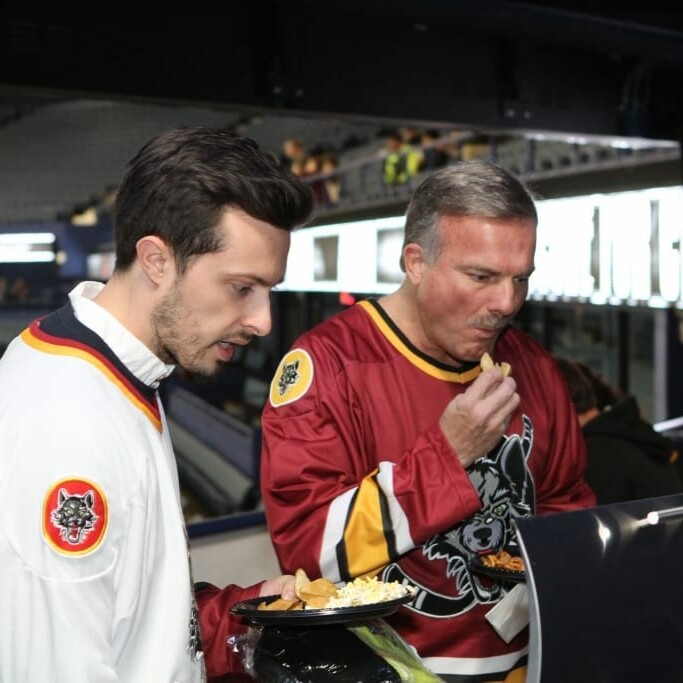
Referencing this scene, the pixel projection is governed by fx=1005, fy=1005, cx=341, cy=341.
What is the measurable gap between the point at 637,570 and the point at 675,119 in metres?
3.63

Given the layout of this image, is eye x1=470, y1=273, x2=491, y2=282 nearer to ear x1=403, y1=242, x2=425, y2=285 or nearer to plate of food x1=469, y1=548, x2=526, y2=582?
ear x1=403, y1=242, x2=425, y2=285

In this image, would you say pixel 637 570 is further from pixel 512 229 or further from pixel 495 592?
pixel 512 229

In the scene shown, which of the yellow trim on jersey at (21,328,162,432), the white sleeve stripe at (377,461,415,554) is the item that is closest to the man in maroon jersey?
the white sleeve stripe at (377,461,415,554)

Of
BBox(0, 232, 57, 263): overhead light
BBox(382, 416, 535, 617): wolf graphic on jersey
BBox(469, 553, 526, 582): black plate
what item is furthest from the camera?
BBox(0, 232, 57, 263): overhead light

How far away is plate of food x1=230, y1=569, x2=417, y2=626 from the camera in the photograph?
133 cm

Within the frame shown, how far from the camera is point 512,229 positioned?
1.84 metres

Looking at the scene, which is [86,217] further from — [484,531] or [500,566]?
[500,566]

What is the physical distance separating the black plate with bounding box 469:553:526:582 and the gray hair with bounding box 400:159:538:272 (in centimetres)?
57

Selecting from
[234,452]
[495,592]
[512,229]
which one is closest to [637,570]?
[495,592]

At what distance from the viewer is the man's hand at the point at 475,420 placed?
1693mm

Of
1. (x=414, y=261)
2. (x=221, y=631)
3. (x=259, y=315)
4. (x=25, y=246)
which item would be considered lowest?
(x=221, y=631)

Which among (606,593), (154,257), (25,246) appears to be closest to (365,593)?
(606,593)

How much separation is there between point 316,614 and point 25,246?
7.52 m

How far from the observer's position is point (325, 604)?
1.44 m
